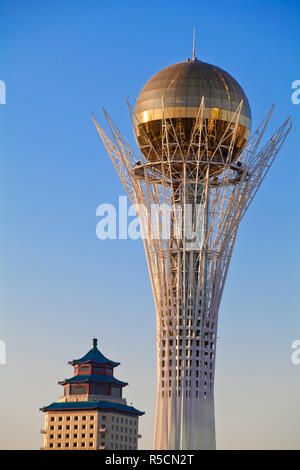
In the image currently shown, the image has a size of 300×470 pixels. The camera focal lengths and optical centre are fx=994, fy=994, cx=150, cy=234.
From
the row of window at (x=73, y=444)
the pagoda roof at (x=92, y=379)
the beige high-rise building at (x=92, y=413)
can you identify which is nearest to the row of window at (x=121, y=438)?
the beige high-rise building at (x=92, y=413)

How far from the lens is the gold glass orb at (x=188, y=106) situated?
8294 cm

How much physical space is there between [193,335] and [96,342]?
6670cm

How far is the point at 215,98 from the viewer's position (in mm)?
82938

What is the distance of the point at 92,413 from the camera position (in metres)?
139

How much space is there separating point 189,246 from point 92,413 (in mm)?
61374

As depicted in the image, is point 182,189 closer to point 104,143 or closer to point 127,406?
point 104,143

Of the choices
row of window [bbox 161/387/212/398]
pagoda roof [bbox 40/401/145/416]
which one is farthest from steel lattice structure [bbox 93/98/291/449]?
pagoda roof [bbox 40/401/145/416]

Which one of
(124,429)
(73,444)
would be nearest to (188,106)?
(124,429)

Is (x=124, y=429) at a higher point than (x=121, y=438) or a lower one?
higher

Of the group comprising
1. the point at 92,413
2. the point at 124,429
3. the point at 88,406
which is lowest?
the point at 124,429

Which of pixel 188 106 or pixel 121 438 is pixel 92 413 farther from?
Result: pixel 188 106

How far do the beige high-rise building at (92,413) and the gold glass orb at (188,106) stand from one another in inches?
2447

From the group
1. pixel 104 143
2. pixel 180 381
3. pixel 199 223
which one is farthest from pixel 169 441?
pixel 104 143

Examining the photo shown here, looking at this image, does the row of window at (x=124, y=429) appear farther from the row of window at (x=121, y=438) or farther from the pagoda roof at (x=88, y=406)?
the pagoda roof at (x=88, y=406)
